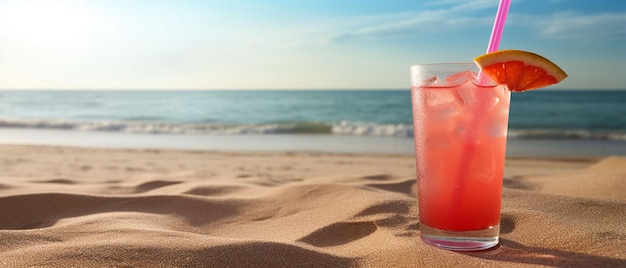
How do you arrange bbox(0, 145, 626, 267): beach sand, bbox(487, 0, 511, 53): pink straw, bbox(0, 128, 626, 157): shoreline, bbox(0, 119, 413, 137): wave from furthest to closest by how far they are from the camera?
bbox(0, 119, 413, 137): wave → bbox(0, 128, 626, 157): shoreline → bbox(487, 0, 511, 53): pink straw → bbox(0, 145, 626, 267): beach sand

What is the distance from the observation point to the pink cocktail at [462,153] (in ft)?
5.21

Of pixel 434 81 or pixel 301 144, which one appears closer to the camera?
pixel 434 81

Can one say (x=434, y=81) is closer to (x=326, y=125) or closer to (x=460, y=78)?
(x=460, y=78)

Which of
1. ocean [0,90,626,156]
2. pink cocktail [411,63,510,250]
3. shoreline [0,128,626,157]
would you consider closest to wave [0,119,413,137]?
ocean [0,90,626,156]

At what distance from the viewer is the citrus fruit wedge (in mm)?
1467

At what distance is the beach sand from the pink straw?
63cm

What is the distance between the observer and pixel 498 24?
1.56 metres

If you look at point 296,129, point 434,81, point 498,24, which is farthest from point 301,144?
point 498,24

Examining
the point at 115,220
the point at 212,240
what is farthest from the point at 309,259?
the point at 115,220

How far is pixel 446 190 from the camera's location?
1624 mm

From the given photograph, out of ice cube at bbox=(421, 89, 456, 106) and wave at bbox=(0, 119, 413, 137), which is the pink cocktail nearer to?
ice cube at bbox=(421, 89, 456, 106)

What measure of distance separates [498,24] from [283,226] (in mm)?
1149

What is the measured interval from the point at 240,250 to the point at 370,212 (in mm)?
702

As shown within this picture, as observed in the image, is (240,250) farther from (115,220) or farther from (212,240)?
(115,220)
